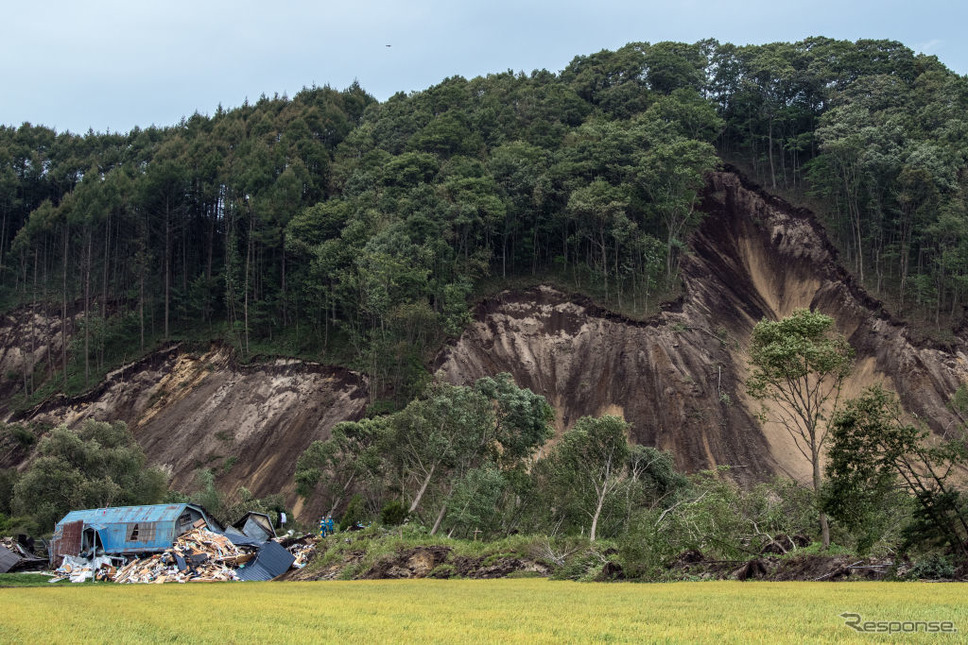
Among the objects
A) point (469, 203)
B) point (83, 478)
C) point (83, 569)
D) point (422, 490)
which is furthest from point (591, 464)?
point (469, 203)

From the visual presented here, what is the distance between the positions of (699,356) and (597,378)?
8.35 meters

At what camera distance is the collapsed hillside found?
5784cm

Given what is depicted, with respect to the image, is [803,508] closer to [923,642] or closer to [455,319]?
[923,642]

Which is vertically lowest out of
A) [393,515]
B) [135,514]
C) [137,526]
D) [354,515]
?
[354,515]

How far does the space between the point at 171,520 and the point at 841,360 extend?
28.5 meters

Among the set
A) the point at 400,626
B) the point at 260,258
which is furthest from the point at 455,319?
the point at 400,626

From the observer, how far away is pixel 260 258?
7488cm

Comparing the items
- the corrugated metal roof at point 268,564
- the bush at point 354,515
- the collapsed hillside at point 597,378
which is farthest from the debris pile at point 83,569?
the collapsed hillside at point 597,378

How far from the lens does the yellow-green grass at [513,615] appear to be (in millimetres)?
11461

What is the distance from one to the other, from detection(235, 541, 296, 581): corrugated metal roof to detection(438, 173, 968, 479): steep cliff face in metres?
28.5

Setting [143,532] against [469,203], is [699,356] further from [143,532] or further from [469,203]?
[143,532]

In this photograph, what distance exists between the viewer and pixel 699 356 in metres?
62.6

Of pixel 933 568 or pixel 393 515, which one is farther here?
pixel 393 515

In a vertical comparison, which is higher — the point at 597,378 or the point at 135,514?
the point at 597,378
